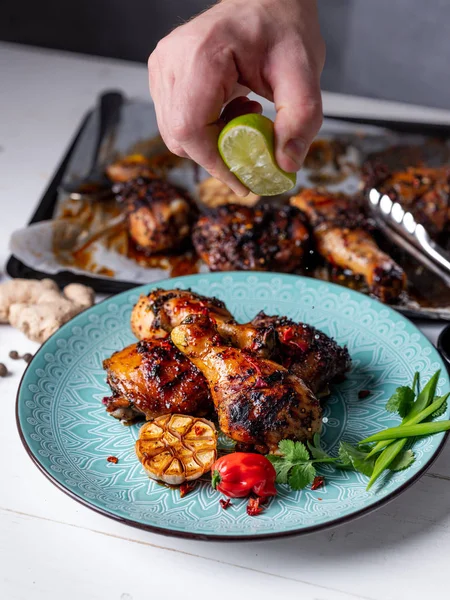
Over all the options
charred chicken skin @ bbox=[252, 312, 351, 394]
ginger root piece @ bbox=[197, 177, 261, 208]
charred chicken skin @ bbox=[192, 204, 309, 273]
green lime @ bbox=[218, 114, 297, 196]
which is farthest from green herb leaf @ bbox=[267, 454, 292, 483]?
ginger root piece @ bbox=[197, 177, 261, 208]

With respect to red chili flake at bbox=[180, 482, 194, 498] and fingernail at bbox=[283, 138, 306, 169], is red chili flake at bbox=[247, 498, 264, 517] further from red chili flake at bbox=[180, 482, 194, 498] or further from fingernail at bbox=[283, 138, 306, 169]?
fingernail at bbox=[283, 138, 306, 169]

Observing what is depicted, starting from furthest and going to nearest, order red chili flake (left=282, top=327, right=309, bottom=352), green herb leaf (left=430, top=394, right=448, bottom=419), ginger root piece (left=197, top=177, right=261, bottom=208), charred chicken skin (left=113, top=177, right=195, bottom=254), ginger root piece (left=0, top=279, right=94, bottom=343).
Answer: ginger root piece (left=197, top=177, right=261, bottom=208) < charred chicken skin (left=113, top=177, right=195, bottom=254) < ginger root piece (left=0, top=279, right=94, bottom=343) < red chili flake (left=282, top=327, right=309, bottom=352) < green herb leaf (left=430, top=394, right=448, bottom=419)

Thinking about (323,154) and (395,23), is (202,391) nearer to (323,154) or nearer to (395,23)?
(323,154)

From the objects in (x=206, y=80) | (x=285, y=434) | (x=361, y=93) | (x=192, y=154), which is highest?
(x=206, y=80)

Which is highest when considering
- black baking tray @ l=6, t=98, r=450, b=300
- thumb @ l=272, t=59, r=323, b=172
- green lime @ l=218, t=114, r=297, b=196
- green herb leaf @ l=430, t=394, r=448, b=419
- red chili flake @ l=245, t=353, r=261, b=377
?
thumb @ l=272, t=59, r=323, b=172

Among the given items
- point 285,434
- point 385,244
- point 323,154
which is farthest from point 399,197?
point 285,434

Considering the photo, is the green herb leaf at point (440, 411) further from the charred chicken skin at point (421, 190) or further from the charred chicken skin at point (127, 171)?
the charred chicken skin at point (127, 171)
